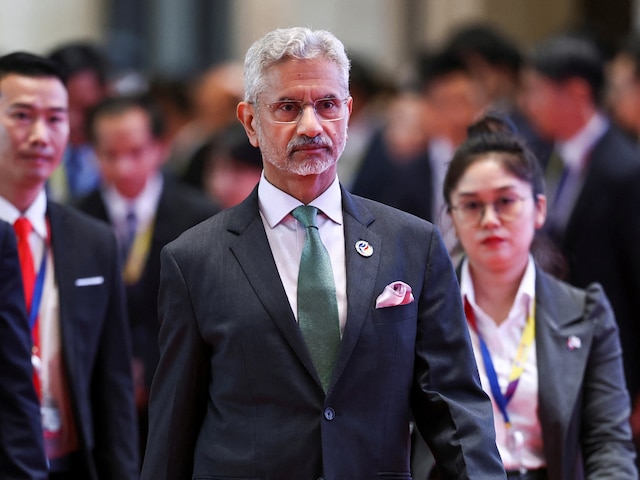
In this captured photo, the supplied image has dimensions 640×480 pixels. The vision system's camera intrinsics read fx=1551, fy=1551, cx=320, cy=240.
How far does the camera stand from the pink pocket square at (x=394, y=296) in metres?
4.44

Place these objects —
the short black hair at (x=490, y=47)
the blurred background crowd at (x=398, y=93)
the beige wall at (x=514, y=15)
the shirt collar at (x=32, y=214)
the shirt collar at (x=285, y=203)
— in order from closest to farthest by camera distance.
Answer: the shirt collar at (x=285, y=203), the shirt collar at (x=32, y=214), the blurred background crowd at (x=398, y=93), the short black hair at (x=490, y=47), the beige wall at (x=514, y=15)

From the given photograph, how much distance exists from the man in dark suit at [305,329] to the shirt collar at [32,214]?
157 centimetres

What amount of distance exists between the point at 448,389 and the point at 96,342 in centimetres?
188

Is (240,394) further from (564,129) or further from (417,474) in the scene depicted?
(564,129)

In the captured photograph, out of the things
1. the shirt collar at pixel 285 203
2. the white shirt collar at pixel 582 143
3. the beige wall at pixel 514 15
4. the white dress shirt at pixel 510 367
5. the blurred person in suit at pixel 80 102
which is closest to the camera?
the shirt collar at pixel 285 203

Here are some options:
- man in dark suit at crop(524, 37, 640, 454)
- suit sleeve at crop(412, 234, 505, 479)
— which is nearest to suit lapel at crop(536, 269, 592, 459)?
suit sleeve at crop(412, 234, 505, 479)

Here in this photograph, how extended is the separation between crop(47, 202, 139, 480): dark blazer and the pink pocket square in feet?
5.88

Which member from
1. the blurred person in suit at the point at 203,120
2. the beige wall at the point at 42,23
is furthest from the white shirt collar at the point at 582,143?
the beige wall at the point at 42,23

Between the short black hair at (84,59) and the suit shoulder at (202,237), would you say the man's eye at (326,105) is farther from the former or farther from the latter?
the short black hair at (84,59)

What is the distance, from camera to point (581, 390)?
18.1 ft

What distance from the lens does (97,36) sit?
52.0ft

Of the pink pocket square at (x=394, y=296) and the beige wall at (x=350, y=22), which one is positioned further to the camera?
the beige wall at (x=350, y=22)

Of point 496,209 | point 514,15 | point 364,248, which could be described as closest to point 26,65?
point 496,209

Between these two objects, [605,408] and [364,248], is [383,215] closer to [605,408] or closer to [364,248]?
[364,248]
